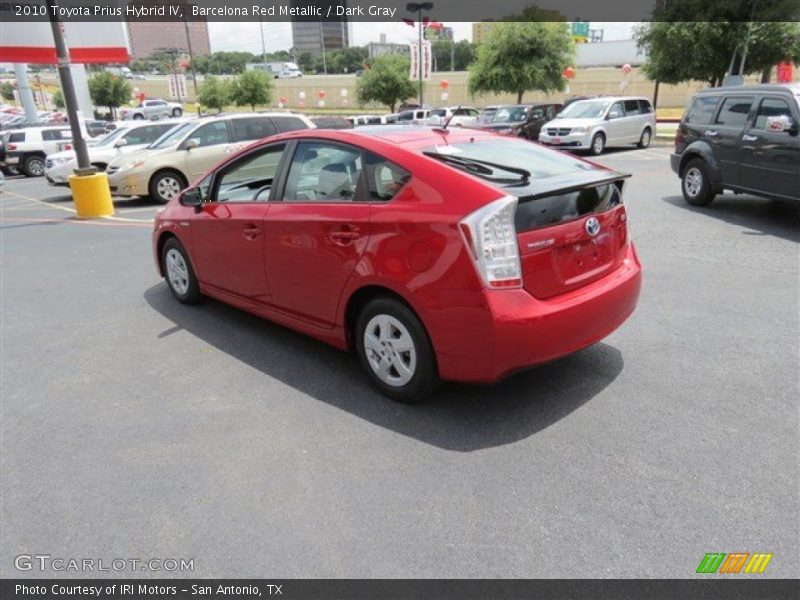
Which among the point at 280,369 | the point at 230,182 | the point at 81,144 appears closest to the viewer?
the point at 280,369

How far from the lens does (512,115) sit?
2367 centimetres

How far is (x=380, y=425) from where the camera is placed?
3514 millimetres

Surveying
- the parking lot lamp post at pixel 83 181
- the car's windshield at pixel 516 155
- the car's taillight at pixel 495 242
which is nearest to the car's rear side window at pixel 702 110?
→ the car's windshield at pixel 516 155

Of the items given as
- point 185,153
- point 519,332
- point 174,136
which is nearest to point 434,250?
point 519,332

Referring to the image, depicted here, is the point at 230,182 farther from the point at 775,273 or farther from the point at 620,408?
the point at 775,273

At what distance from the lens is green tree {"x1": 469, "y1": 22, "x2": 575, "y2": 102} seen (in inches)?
1252

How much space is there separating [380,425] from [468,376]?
2.06ft

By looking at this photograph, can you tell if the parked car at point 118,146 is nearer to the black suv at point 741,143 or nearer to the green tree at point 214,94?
the black suv at point 741,143

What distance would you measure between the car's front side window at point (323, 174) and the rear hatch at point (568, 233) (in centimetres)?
114

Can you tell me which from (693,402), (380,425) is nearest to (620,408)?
(693,402)

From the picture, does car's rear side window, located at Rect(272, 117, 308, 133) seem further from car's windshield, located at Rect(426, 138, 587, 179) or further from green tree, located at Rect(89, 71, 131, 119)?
green tree, located at Rect(89, 71, 131, 119)

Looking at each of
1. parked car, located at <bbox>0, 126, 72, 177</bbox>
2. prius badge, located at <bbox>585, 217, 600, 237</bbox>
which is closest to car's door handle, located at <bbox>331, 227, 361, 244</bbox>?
prius badge, located at <bbox>585, 217, 600, 237</bbox>

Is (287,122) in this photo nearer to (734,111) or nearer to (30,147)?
(734,111)

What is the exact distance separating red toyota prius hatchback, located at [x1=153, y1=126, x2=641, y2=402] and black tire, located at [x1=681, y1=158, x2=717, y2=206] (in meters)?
6.35
